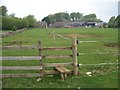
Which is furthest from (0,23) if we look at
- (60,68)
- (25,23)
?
(60,68)

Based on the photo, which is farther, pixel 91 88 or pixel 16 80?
pixel 16 80

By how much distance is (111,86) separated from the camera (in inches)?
344

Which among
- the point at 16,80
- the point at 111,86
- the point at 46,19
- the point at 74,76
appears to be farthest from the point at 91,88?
the point at 46,19

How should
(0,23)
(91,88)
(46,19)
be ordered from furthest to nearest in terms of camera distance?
(46,19) < (0,23) < (91,88)

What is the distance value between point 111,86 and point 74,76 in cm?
166

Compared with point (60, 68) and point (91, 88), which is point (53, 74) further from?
point (91, 88)

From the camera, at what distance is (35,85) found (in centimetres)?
904

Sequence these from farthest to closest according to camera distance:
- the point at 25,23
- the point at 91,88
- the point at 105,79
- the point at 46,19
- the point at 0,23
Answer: the point at 46,19
the point at 25,23
the point at 0,23
the point at 105,79
the point at 91,88

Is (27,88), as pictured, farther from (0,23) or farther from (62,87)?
(0,23)

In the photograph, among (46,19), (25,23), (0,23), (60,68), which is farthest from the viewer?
(46,19)

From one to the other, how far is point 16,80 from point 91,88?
8.91 feet

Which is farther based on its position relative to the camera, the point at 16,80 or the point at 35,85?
the point at 16,80

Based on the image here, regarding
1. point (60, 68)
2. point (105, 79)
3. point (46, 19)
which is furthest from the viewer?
point (46, 19)

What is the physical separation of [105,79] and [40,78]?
2259mm
